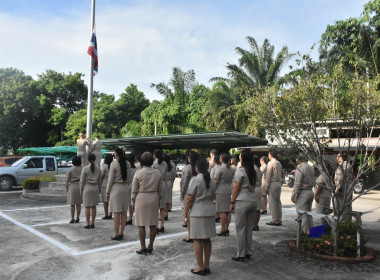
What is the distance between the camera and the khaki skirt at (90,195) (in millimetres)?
7391

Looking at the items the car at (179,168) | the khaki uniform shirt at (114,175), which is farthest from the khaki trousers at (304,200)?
the car at (179,168)

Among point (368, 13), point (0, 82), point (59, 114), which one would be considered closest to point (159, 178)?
point (368, 13)

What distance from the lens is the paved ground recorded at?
475 centimetres

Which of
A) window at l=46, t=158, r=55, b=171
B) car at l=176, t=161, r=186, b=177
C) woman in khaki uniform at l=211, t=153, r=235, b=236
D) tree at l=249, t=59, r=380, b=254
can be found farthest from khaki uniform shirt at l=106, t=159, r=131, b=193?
car at l=176, t=161, r=186, b=177

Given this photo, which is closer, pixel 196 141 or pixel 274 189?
pixel 274 189

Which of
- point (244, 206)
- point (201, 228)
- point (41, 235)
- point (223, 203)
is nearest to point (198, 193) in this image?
point (201, 228)

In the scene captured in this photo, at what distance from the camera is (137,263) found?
5.15 metres

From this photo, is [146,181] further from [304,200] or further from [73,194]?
[304,200]

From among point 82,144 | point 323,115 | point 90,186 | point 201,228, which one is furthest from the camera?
point 82,144

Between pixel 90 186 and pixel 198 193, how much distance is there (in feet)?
12.0

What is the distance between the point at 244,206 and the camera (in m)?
5.34

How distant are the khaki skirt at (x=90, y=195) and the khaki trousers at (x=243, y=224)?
3.48 metres

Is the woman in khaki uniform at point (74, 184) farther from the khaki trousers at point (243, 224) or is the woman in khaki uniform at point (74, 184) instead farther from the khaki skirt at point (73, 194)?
the khaki trousers at point (243, 224)

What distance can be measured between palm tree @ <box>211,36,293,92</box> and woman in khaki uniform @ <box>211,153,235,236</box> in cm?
1802
